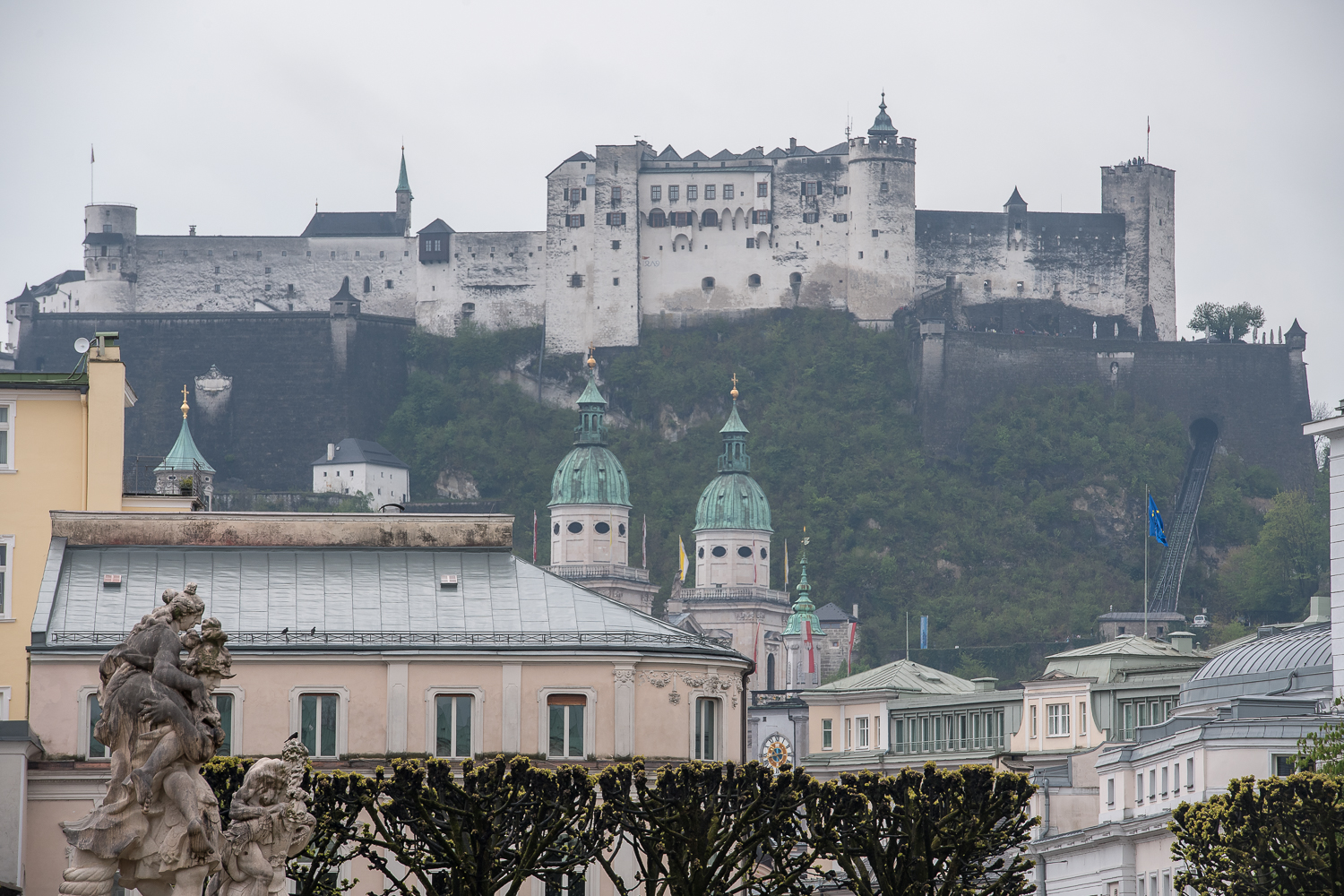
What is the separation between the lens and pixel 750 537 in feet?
562

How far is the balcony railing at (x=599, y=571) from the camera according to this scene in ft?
548

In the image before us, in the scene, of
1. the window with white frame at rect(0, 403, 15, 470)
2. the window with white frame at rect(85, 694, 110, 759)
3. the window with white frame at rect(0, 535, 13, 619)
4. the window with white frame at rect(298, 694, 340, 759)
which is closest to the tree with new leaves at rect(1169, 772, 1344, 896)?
the window with white frame at rect(298, 694, 340, 759)

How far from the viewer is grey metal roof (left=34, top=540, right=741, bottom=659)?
4866cm

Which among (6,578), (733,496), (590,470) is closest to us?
(6,578)

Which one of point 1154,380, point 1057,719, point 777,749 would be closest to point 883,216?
point 1154,380

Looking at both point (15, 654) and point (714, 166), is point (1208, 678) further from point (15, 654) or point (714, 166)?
point (714, 166)

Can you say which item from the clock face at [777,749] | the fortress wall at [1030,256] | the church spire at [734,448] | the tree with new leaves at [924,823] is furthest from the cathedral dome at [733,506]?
the tree with new leaves at [924,823]

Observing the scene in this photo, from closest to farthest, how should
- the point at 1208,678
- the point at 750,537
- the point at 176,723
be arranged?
1. the point at 176,723
2. the point at 1208,678
3. the point at 750,537

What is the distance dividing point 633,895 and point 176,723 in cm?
3024

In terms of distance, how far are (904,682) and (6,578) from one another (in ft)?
245

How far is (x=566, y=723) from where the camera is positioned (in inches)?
1929

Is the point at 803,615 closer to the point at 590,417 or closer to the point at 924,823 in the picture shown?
the point at 590,417

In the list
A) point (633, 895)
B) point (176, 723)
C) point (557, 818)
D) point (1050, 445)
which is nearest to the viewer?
point (176, 723)

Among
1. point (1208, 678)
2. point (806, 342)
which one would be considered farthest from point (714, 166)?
point (1208, 678)
